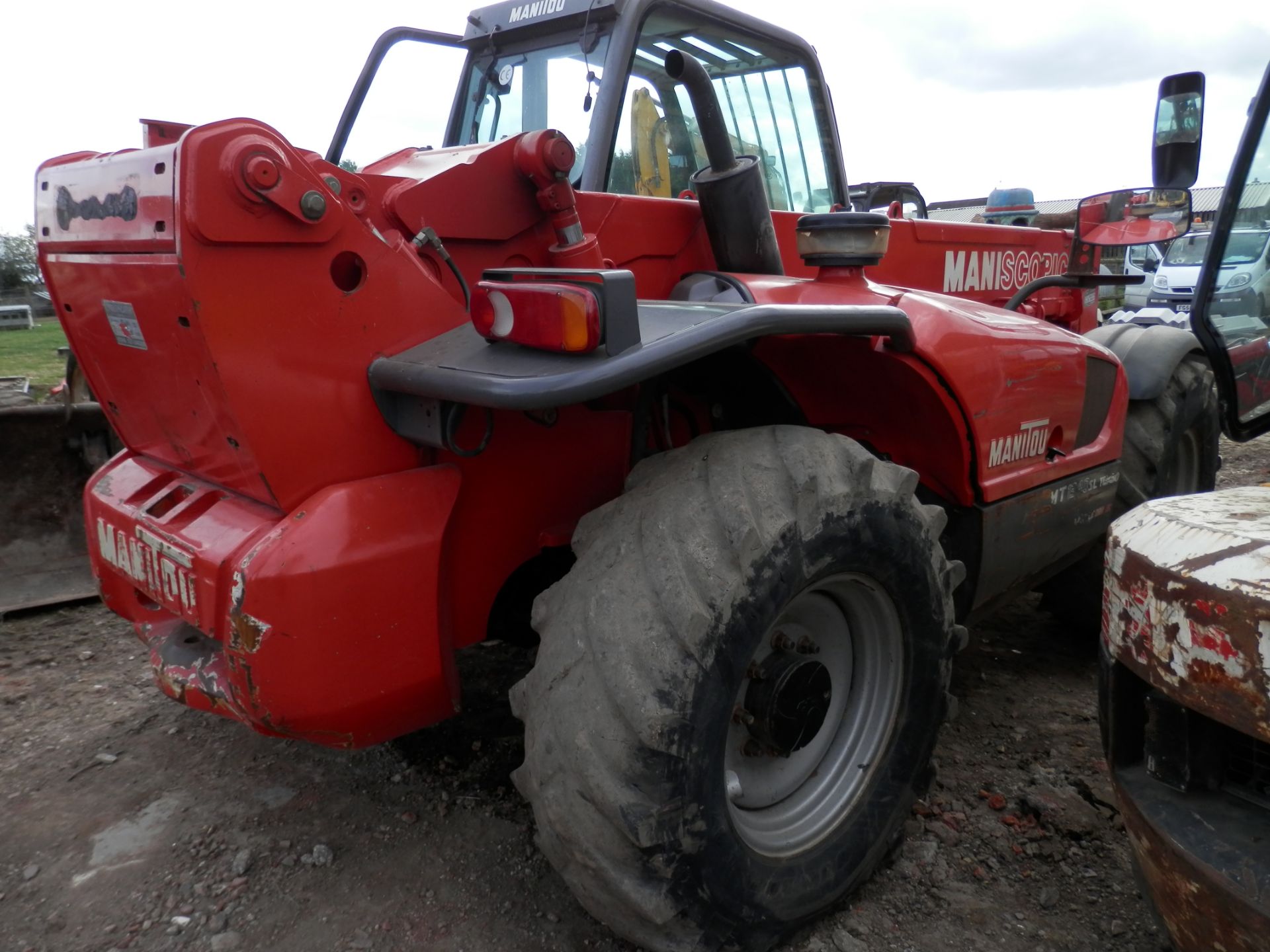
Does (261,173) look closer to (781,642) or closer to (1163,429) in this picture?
(781,642)

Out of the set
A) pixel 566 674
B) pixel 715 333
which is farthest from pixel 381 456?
pixel 715 333

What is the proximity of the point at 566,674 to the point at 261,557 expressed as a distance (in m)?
0.60

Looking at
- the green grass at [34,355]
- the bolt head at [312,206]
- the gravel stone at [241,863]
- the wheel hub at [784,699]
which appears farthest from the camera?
the green grass at [34,355]

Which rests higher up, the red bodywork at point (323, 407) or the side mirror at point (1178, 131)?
the side mirror at point (1178, 131)

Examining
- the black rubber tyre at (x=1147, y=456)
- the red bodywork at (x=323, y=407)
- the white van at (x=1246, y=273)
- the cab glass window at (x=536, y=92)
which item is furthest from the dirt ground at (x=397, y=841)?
the cab glass window at (x=536, y=92)

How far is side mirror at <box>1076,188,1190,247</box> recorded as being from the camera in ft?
11.2

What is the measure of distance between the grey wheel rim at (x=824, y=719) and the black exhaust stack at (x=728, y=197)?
3.17ft

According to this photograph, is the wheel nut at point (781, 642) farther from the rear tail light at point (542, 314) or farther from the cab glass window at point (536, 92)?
the cab glass window at point (536, 92)

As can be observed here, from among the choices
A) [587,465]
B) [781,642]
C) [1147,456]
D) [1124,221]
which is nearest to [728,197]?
[587,465]

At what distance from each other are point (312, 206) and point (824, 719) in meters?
1.54

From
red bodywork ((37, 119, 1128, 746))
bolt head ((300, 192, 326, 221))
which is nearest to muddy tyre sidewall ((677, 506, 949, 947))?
red bodywork ((37, 119, 1128, 746))

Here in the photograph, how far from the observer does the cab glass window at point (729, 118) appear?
2830mm

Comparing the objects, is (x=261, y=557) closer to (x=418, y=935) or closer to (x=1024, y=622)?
(x=418, y=935)

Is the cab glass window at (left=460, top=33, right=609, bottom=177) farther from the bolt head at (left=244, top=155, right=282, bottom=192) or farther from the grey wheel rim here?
the grey wheel rim
